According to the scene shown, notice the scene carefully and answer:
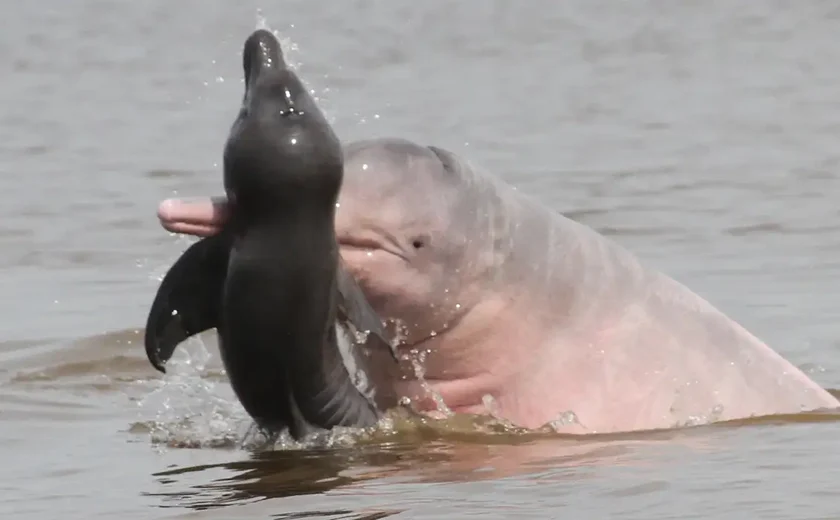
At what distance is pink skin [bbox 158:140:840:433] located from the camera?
19.8ft

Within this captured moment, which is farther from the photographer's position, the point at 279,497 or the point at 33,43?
the point at 33,43

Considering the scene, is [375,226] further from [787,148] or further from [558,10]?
[558,10]

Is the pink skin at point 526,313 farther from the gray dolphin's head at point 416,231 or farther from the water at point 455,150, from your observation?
the water at point 455,150

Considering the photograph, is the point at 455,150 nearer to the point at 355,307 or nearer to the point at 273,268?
the point at 355,307

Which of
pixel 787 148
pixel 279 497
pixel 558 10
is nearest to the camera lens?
pixel 279 497

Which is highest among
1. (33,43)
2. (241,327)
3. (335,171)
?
(335,171)

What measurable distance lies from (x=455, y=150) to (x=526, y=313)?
8900 millimetres

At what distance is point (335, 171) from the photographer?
18.3 feet

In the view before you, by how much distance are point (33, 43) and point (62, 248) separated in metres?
11.0

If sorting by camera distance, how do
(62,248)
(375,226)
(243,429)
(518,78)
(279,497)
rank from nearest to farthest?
(279,497) < (375,226) < (243,429) < (62,248) < (518,78)

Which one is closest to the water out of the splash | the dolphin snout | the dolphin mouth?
the splash

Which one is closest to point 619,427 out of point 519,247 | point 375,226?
point 519,247

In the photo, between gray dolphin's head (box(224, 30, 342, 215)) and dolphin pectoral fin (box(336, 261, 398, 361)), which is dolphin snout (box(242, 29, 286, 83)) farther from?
dolphin pectoral fin (box(336, 261, 398, 361))

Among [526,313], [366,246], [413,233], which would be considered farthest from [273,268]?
[526,313]
